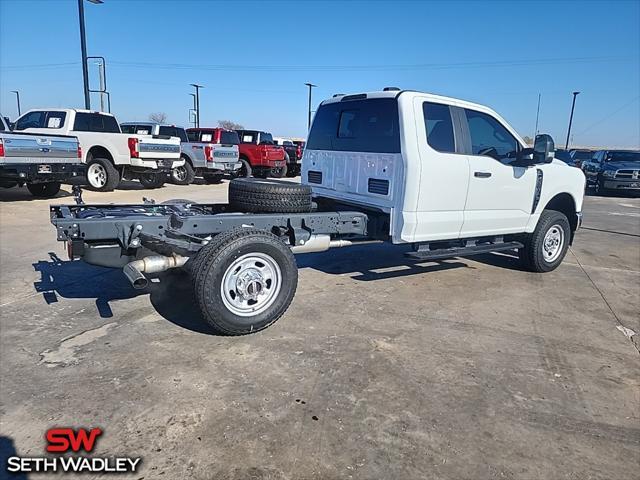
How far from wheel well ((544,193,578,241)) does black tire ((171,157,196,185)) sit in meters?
13.0

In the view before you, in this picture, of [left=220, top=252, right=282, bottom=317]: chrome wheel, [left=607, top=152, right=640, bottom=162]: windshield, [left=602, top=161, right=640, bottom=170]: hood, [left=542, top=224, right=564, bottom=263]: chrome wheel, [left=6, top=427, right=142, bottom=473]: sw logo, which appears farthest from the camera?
[left=607, top=152, right=640, bottom=162]: windshield

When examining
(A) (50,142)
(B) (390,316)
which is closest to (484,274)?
(B) (390,316)

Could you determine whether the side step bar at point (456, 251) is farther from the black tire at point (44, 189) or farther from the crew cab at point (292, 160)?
the crew cab at point (292, 160)

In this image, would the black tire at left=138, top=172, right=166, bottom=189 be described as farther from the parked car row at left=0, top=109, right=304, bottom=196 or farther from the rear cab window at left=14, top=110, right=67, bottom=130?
the rear cab window at left=14, top=110, right=67, bottom=130

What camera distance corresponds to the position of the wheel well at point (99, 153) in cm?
1335

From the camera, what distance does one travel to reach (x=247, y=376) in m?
3.41

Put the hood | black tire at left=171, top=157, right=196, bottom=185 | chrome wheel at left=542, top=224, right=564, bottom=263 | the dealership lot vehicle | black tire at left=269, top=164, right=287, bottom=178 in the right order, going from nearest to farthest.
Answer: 1. chrome wheel at left=542, top=224, right=564, bottom=263
2. the dealership lot vehicle
3. black tire at left=171, top=157, right=196, bottom=185
4. black tire at left=269, top=164, right=287, bottom=178
5. the hood

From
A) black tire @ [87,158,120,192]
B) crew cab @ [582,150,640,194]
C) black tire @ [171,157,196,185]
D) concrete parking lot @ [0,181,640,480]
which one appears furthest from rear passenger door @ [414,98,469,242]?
crew cab @ [582,150,640,194]

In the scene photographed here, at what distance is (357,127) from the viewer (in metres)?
5.55

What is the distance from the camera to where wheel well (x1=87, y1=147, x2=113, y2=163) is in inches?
526

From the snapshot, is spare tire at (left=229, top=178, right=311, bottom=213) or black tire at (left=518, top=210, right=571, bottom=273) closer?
spare tire at (left=229, top=178, right=311, bottom=213)

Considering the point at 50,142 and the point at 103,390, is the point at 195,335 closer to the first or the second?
the point at 103,390

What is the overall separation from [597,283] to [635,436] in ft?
12.7

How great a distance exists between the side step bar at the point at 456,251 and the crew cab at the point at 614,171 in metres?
17.1
